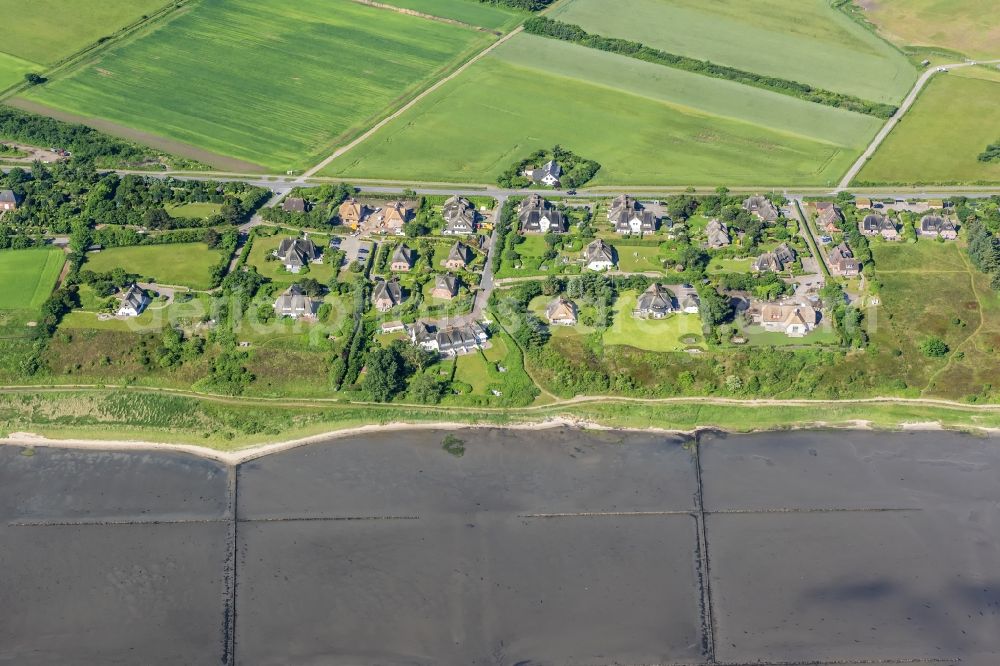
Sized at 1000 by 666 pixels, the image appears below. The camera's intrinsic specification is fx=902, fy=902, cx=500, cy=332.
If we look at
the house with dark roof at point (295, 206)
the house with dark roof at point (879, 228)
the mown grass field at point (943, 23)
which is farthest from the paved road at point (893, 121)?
the house with dark roof at point (295, 206)

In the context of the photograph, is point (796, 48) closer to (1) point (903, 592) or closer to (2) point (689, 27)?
(2) point (689, 27)

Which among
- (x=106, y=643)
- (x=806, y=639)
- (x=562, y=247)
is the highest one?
(x=562, y=247)

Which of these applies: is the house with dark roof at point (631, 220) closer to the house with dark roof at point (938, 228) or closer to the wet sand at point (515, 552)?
the house with dark roof at point (938, 228)

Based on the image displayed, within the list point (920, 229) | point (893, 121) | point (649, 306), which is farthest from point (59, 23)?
point (920, 229)

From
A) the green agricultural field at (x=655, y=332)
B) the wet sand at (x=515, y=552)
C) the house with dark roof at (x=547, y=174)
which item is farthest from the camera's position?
the house with dark roof at (x=547, y=174)

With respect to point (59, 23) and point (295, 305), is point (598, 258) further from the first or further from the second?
point (59, 23)

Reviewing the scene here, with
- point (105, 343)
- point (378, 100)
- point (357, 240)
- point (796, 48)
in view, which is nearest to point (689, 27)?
A: point (796, 48)
